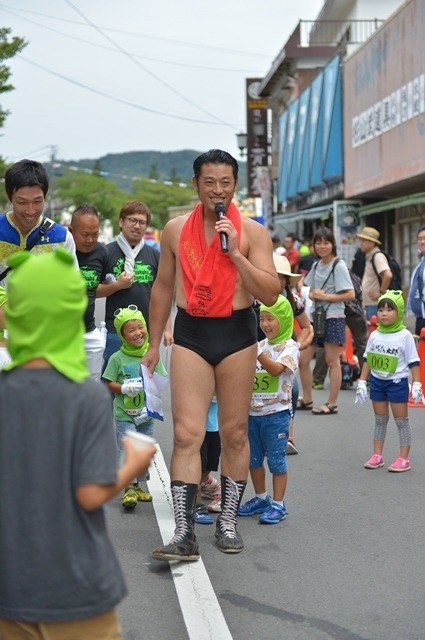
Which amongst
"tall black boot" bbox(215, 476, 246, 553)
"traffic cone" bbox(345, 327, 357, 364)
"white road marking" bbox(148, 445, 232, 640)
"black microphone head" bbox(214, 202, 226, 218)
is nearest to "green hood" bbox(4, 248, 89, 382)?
"white road marking" bbox(148, 445, 232, 640)

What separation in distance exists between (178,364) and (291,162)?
1338 inches

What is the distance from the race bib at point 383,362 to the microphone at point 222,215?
312 centimetres

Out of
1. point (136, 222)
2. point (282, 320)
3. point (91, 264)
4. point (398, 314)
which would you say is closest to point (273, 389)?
point (282, 320)

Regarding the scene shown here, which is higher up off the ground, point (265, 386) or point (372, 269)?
point (372, 269)

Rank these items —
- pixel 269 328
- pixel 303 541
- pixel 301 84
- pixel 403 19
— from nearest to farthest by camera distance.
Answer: pixel 303 541, pixel 269 328, pixel 403 19, pixel 301 84

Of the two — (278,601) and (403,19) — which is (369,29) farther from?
(278,601)

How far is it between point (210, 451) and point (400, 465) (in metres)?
1.93

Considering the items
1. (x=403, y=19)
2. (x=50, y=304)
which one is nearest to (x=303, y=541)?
(x=50, y=304)

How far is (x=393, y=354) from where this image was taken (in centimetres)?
881

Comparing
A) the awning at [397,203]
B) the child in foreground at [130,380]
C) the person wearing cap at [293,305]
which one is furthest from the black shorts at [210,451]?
the awning at [397,203]

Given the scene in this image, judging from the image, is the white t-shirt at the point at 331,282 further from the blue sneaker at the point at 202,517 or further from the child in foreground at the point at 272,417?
the blue sneaker at the point at 202,517

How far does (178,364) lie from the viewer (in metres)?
6.19

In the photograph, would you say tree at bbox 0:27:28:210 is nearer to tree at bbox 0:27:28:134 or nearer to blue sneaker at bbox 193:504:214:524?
tree at bbox 0:27:28:134

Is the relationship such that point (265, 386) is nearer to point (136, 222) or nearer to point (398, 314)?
point (136, 222)
